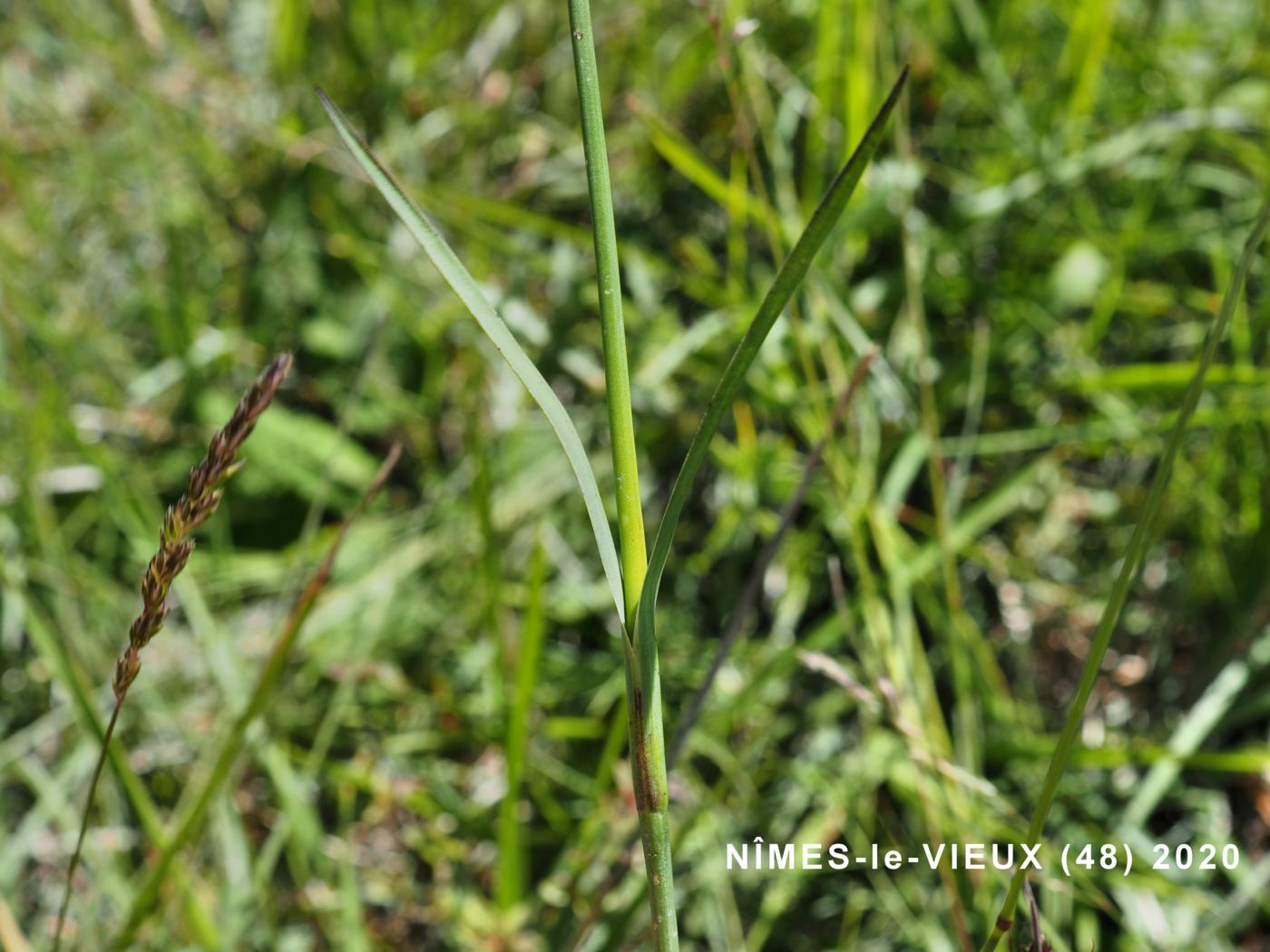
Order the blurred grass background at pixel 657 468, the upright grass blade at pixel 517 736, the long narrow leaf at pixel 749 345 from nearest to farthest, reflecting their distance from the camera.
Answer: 1. the long narrow leaf at pixel 749 345
2. the upright grass blade at pixel 517 736
3. the blurred grass background at pixel 657 468

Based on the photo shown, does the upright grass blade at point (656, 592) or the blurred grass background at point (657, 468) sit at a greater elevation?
the blurred grass background at point (657, 468)

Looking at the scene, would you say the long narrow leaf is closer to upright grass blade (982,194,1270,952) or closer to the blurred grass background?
upright grass blade (982,194,1270,952)

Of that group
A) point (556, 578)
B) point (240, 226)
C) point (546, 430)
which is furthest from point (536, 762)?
point (240, 226)

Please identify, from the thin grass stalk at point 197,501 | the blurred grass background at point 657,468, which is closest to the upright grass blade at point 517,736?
the blurred grass background at point 657,468

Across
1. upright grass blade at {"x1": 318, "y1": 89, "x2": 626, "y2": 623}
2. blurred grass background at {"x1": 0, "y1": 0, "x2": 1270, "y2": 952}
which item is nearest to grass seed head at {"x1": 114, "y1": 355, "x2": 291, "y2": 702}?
upright grass blade at {"x1": 318, "y1": 89, "x2": 626, "y2": 623}

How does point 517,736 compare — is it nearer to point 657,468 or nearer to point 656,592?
point 656,592

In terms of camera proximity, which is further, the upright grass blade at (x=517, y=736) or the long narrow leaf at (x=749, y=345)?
the upright grass blade at (x=517, y=736)

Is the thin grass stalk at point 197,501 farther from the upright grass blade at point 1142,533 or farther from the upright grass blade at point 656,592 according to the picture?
the upright grass blade at point 1142,533

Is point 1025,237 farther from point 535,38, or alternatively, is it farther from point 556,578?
point 535,38
